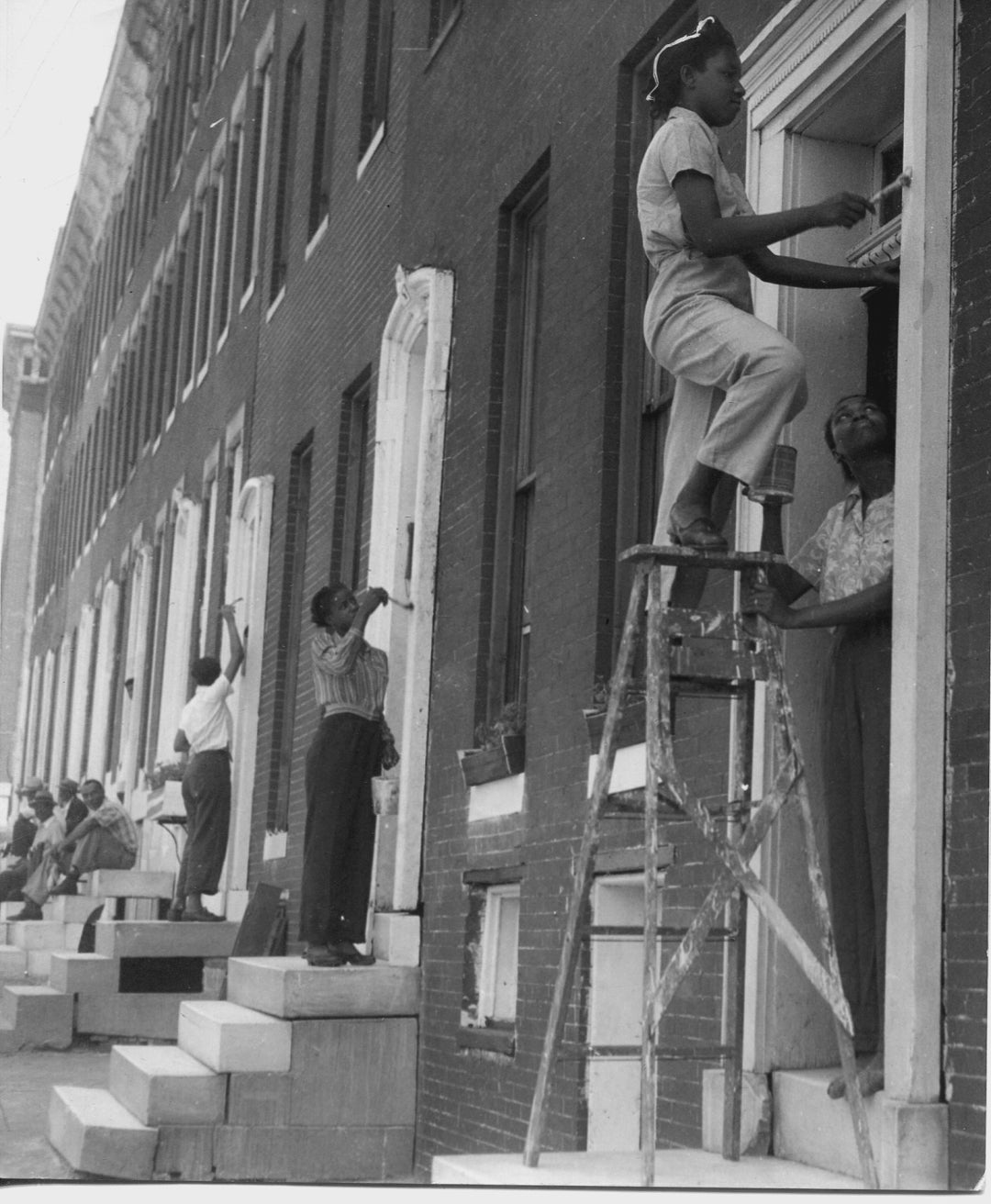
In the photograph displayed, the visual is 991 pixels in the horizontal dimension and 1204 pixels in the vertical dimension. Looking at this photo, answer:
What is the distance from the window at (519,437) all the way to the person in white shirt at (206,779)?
153 inches

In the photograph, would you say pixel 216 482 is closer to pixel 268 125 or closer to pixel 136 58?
pixel 268 125

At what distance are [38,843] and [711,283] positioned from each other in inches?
494

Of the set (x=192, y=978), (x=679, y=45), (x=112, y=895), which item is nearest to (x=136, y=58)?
(x=679, y=45)

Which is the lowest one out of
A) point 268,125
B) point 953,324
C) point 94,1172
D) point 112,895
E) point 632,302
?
point 94,1172

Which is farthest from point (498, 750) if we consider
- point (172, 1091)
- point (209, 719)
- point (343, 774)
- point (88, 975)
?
point (88, 975)

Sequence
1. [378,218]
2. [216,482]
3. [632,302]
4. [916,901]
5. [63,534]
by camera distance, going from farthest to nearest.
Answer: [63,534], [216,482], [378,218], [632,302], [916,901]

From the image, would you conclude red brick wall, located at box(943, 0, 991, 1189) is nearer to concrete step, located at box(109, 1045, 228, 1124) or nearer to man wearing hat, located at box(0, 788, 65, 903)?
concrete step, located at box(109, 1045, 228, 1124)

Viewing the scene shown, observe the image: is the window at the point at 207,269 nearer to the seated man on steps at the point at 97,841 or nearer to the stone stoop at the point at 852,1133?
the seated man on steps at the point at 97,841

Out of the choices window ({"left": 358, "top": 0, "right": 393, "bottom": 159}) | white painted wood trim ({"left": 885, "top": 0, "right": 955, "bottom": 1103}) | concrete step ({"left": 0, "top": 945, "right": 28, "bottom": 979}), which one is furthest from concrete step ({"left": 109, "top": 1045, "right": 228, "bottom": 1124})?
concrete step ({"left": 0, "top": 945, "right": 28, "bottom": 979})

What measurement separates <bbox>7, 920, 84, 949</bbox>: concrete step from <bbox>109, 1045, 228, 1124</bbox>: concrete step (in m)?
6.61

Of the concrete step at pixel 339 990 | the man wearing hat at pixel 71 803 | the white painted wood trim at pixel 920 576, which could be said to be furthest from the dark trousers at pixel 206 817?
the white painted wood trim at pixel 920 576

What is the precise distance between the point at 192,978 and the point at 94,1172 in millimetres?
4431

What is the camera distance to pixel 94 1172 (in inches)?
295

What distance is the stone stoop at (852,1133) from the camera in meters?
4.57
